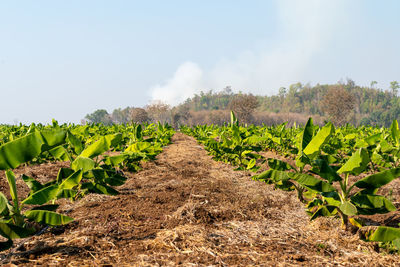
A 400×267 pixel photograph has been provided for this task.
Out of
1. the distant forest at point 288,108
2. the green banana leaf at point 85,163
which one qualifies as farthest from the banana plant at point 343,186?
the distant forest at point 288,108

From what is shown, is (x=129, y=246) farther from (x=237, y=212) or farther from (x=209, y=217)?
(x=237, y=212)

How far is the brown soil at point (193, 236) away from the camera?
2.01 m

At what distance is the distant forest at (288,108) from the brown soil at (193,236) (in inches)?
1876

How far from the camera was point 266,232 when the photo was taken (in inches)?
102

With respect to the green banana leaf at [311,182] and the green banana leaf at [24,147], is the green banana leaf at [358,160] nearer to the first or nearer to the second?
the green banana leaf at [311,182]

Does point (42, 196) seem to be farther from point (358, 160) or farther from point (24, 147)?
point (358, 160)

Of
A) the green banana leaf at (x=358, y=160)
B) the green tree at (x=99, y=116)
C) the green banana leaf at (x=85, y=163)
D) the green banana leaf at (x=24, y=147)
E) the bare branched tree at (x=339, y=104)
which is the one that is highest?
the green banana leaf at (x=24, y=147)

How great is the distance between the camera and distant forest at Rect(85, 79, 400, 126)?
50.7 metres

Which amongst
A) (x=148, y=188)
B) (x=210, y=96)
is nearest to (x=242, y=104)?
(x=148, y=188)

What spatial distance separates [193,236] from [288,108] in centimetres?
11822

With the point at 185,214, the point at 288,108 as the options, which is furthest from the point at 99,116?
the point at 185,214

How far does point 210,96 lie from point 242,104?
11109cm

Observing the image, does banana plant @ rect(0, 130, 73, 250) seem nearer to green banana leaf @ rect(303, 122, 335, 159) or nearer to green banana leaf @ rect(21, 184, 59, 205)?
green banana leaf @ rect(21, 184, 59, 205)

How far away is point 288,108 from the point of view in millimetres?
113375
